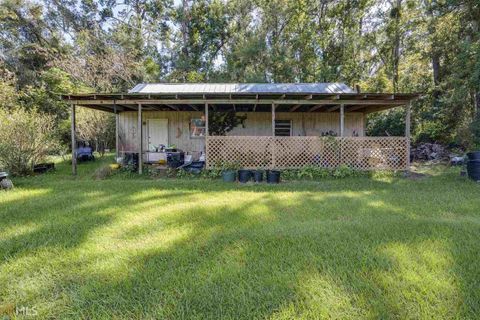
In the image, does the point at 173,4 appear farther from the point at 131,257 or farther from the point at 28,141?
the point at 131,257

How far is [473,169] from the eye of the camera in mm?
6980

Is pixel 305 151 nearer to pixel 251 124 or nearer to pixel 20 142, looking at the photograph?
pixel 251 124

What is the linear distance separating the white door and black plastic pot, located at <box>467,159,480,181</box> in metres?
10.5

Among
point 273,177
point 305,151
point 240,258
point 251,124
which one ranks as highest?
point 251,124

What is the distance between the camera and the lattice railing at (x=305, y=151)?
8.02 m

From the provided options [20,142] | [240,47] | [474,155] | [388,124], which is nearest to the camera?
[474,155]

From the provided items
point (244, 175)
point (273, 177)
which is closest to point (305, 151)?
point (273, 177)

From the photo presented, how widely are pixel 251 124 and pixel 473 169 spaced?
755 centimetres

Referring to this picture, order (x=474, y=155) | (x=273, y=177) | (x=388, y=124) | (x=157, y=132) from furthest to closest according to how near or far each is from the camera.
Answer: (x=388, y=124)
(x=157, y=132)
(x=273, y=177)
(x=474, y=155)

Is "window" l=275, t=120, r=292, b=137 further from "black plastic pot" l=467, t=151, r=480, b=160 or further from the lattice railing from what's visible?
"black plastic pot" l=467, t=151, r=480, b=160

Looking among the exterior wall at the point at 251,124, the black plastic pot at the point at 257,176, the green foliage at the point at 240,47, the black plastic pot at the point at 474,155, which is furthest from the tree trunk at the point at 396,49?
the black plastic pot at the point at 257,176

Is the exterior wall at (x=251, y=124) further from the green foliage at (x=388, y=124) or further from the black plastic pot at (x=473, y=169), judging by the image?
the black plastic pot at (x=473, y=169)

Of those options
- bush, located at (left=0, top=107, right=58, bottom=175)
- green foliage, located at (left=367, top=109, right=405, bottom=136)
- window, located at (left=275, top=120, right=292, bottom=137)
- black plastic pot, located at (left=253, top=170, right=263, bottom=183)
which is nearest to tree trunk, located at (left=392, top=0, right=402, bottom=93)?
green foliage, located at (left=367, top=109, right=405, bottom=136)

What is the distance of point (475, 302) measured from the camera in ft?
6.47
